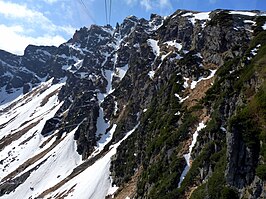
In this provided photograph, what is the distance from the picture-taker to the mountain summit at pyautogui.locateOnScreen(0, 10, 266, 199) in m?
36.0

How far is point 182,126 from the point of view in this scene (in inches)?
2261

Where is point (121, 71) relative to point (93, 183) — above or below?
above

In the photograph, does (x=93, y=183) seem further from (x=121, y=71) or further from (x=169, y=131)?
(x=121, y=71)

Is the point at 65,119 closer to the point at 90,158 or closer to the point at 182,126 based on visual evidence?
the point at 90,158

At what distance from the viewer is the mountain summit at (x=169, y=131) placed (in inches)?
1417

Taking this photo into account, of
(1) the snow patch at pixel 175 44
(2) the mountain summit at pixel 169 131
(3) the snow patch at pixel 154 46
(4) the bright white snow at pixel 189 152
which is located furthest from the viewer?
(3) the snow patch at pixel 154 46

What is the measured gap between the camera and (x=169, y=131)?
2395 inches

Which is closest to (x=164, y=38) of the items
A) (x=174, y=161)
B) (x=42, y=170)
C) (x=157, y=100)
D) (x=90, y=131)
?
(x=90, y=131)

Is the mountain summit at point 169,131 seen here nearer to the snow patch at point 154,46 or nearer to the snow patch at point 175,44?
the snow patch at point 154,46

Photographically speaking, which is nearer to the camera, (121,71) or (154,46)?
(154,46)

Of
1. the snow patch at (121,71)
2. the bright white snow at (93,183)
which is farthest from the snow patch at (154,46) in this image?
the bright white snow at (93,183)

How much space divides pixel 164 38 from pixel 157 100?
5456 centimetres

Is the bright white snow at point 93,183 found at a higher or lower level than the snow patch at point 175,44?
lower

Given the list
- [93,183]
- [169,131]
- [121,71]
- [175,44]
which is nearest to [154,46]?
[175,44]
